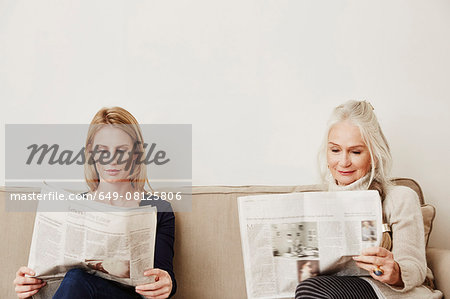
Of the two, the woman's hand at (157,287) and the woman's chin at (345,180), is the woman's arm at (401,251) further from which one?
the woman's hand at (157,287)

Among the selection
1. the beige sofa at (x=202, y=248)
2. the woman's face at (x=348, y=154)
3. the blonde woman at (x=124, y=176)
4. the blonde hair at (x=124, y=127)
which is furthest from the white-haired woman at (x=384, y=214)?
the blonde hair at (x=124, y=127)

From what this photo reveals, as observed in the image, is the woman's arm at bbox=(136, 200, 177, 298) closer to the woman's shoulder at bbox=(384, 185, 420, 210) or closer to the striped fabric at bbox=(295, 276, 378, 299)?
the striped fabric at bbox=(295, 276, 378, 299)

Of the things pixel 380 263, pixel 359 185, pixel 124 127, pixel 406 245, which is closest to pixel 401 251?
pixel 406 245

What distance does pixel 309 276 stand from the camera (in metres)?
1.10

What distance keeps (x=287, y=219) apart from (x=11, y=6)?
1.51 m

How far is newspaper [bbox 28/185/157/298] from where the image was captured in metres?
→ 1.08

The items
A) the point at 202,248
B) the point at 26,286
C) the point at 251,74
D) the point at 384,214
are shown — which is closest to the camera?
the point at 26,286

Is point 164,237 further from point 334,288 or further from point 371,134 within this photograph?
point 371,134

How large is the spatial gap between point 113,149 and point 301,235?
72 cm

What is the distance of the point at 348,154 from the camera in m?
1.32

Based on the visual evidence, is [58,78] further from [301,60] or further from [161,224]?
[301,60]

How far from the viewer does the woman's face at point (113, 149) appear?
1432 millimetres

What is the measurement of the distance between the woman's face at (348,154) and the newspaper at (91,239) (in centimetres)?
63

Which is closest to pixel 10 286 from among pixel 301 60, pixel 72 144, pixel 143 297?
pixel 143 297
